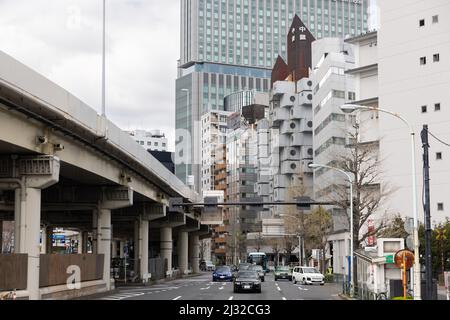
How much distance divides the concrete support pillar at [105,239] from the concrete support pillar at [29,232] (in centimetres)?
1680

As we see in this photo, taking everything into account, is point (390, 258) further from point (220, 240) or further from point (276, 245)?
point (220, 240)

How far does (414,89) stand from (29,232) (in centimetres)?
5479

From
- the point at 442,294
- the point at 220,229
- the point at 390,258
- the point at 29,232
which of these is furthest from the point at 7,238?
the point at 390,258

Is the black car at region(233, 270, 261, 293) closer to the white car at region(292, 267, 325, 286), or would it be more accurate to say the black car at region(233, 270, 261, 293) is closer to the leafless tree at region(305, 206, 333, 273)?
the white car at region(292, 267, 325, 286)

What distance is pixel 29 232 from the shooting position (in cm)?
3106

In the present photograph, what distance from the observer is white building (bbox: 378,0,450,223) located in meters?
72.3

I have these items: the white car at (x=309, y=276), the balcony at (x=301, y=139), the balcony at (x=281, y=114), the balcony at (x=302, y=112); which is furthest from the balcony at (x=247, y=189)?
the white car at (x=309, y=276)

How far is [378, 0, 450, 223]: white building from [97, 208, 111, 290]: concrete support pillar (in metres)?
35.9

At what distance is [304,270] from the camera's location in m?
69.2

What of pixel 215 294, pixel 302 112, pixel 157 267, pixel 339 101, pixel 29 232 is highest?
pixel 302 112

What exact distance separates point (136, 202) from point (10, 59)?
42407 mm

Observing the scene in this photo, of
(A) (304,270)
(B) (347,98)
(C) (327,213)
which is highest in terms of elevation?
(B) (347,98)

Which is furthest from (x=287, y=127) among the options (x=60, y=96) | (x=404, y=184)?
(x=60, y=96)

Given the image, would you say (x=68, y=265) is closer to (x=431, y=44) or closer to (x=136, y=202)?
(x=136, y=202)
